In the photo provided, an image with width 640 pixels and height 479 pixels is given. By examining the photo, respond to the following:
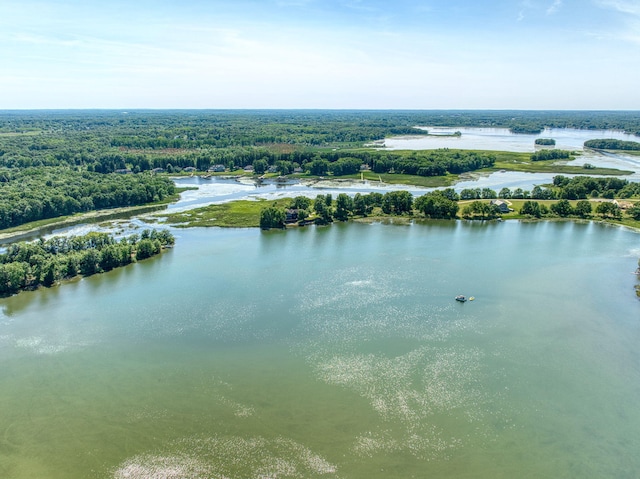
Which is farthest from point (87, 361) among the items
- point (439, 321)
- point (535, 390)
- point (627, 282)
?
point (627, 282)

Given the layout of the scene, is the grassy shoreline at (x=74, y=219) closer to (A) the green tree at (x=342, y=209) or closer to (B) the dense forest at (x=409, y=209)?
(B) the dense forest at (x=409, y=209)

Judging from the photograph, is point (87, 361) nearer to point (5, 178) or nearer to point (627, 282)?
point (627, 282)

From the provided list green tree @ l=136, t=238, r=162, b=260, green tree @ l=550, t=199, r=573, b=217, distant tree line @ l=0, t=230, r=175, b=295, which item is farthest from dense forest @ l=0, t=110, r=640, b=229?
green tree @ l=550, t=199, r=573, b=217

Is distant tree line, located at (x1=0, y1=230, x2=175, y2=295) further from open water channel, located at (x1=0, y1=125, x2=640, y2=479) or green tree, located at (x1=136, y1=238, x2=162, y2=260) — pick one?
open water channel, located at (x1=0, y1=125, x2=640, y2=479)

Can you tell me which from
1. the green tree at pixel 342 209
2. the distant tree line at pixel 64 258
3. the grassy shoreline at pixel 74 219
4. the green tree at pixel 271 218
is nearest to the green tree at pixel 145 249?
the distant tree line at pixel 64 258

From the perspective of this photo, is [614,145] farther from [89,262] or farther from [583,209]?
[89,262]
